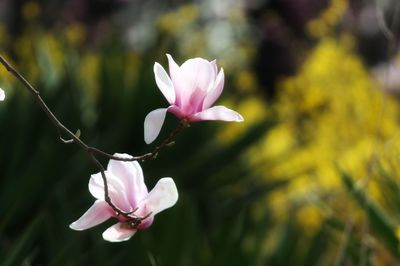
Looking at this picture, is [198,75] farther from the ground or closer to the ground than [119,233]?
farther from the ground

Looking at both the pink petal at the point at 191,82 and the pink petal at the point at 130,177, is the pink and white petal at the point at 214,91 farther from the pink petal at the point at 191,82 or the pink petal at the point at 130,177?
the pink petal at the point at 130,177

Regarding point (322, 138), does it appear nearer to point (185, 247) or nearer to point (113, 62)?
point (113, 62)

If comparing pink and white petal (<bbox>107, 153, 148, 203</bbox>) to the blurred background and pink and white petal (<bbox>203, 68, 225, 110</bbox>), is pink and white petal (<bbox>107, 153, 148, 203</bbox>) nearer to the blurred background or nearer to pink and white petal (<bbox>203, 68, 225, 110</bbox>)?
pink and white petal (<bbox>203, 68, 225, 110</bbox>)

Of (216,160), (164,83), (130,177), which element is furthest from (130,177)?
(216,160)

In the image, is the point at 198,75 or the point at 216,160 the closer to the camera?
the point at 198,75

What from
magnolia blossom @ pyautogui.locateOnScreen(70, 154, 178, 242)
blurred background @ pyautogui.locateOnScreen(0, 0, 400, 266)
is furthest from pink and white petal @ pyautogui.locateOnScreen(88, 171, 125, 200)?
blurred background @ pyautogui.locateOnScreen(0, 0, 400, 266)

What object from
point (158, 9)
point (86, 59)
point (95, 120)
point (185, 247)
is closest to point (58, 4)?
point (158, 9)

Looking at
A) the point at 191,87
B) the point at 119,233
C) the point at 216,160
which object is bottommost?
the point at 216,160

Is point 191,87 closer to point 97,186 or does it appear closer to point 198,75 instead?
point 198,75
